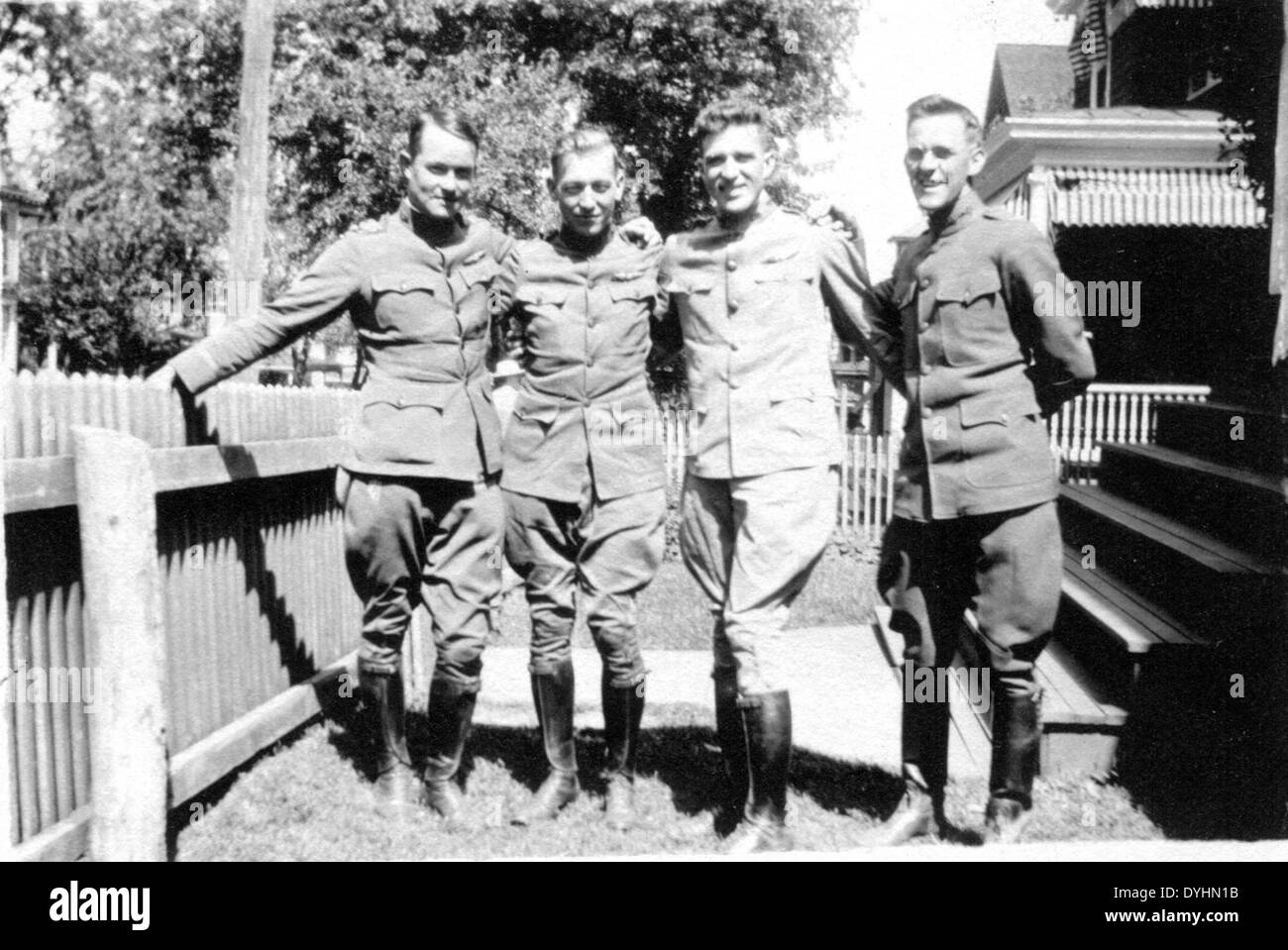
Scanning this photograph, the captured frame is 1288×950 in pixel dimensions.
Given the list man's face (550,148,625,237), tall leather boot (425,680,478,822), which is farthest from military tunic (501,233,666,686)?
tall leather boot (425,680,478,822)

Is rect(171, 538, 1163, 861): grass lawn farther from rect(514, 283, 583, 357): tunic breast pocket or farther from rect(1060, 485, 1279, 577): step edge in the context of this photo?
rect(514, 283, 583, 357): tunic breast pocket

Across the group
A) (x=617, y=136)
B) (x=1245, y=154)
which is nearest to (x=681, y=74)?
(x=617, y=136)

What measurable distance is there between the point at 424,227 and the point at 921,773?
250cm

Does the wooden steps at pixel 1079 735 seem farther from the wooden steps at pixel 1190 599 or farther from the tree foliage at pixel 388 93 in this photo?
the tree foliage at pixel 388 93

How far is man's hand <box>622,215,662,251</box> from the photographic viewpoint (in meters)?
3.74

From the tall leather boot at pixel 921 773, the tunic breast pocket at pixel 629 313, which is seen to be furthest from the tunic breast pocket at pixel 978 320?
the tall leather boot at pixel 921 773

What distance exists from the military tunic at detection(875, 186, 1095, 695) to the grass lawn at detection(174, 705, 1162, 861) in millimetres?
719

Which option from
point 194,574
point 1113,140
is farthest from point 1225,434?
point 1113,140

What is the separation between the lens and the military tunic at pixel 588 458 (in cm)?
356

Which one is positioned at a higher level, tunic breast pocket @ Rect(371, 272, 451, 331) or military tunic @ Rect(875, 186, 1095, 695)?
tunic breast pocket @ Rect(371, 272, 451, 331)

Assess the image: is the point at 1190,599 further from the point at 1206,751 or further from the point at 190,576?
the point at 190,576

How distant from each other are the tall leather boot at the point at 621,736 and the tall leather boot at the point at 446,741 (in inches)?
19.2

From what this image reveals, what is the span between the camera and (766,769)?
10.5 ft
